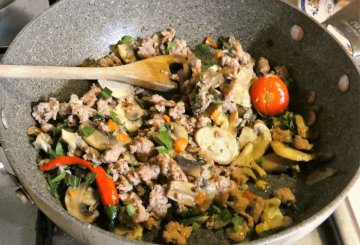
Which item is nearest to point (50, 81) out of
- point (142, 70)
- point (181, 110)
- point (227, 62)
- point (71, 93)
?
point (71, 93)

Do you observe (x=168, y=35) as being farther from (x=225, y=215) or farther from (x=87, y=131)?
(x=225, y=215)

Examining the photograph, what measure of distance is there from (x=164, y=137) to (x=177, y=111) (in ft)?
0.37

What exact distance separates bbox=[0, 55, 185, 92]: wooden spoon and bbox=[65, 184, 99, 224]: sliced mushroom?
296 millimetres

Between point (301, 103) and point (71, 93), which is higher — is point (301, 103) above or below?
above

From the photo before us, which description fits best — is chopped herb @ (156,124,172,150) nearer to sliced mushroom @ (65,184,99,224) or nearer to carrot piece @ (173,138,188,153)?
carrot piece @ (173,138,188,153)

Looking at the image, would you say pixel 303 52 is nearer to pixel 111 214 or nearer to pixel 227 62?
pixel 227 62

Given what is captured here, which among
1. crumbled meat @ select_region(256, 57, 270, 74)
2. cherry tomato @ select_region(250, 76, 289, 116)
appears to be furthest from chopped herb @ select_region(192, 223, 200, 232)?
crumbled meat @ select_region(256, 57, 270, 74)

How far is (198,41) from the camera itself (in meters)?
1.49

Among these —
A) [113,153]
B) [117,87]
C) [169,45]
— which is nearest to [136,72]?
[117,87]

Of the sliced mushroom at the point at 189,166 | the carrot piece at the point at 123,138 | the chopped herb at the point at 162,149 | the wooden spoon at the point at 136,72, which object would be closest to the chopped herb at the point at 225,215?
the sliced mushroom at the point at 189,166

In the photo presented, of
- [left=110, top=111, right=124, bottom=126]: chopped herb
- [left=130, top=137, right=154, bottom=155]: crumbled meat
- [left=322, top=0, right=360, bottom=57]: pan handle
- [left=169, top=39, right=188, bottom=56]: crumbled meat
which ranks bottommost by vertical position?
[left=110, top=111, right=124, bottom=126]: chopped herb

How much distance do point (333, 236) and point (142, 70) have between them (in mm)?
690

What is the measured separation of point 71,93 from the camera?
4.40 feet

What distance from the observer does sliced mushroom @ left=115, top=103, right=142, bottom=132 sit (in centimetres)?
126
